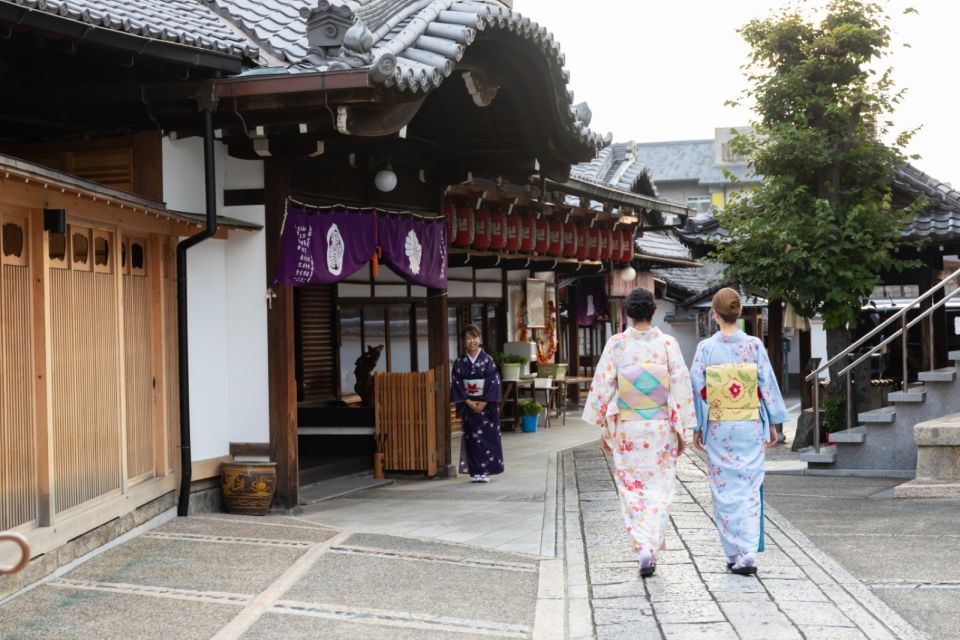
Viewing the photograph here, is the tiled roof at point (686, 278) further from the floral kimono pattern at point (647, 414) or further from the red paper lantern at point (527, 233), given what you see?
the floral kimono pattern at point (647, 414)

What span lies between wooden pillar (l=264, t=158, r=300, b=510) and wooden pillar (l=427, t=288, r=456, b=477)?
11.0 ft

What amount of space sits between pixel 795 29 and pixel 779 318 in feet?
17.5

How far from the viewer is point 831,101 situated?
1695 centimetres

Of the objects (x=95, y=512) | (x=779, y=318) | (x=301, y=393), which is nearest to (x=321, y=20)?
(x=95, y=512)

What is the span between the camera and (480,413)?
14.3 metres

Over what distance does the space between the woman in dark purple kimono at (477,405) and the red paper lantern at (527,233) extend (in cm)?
434

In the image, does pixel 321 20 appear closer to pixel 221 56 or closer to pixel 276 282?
pixel 221 56

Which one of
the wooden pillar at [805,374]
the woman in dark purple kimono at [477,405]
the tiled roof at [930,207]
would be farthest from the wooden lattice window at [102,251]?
the tiled roof at [930,207]

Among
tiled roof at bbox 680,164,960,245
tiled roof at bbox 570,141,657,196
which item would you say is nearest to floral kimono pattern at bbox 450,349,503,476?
tiled roof at bbox 680,164,960,245

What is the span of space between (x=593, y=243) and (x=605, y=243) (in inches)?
27.1

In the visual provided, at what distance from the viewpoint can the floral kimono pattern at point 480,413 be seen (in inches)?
557

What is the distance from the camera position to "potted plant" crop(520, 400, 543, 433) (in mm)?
21703

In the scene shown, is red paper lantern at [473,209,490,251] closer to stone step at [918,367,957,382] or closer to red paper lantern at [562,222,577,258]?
red paper lantern at [562,222,577,258]

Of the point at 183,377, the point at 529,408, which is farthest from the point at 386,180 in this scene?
the point at 529,408
